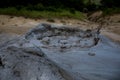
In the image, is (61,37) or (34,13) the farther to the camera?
(34,13)

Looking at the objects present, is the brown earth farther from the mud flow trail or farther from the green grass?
the mud flow trail

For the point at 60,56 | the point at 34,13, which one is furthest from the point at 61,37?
the point at 34,13

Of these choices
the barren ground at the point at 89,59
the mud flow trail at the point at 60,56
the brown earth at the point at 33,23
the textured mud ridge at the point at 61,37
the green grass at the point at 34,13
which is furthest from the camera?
the green grass at the point at 34,13

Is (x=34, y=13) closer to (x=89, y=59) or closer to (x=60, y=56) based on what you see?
(x=60, y=56)

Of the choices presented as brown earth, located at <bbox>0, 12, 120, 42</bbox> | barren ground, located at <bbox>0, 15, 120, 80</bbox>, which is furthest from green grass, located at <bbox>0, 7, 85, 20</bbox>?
barren ground, located at <bbox>0, 15, 120, 80</bbox>

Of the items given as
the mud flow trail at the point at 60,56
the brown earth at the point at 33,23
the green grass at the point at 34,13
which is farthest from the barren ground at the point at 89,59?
the green grass at the point at 34,13

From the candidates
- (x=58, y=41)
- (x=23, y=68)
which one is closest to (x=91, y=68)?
(x=23, y=68)

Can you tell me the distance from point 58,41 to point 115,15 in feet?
34.9

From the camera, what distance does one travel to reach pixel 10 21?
1941cm

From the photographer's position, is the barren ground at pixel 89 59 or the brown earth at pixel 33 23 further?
the brown earth at pixel 33 23

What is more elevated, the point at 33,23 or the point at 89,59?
the point at 89,59

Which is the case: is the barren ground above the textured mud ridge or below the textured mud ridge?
above

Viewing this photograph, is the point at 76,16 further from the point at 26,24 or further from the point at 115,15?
the point at 26,24

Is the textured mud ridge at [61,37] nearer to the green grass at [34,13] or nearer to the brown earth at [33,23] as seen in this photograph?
the brown earth at [33,23]
